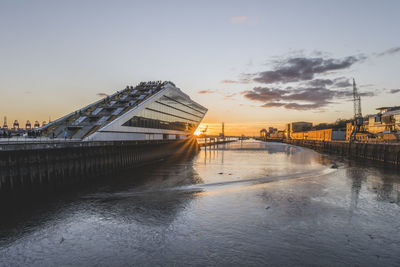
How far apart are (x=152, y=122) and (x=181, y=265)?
56.8m

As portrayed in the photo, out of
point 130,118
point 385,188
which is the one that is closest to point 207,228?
point 385,188

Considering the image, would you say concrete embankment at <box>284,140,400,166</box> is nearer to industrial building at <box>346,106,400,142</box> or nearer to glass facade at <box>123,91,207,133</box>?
industrial building at <box>346,106,400,142</box>

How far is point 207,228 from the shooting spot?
56.9ft

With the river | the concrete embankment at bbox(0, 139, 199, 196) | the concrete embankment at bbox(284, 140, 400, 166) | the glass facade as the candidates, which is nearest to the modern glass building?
the glass facade

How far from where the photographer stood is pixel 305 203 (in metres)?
23.2

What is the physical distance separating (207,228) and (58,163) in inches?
878

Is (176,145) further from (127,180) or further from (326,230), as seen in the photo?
(326,230)

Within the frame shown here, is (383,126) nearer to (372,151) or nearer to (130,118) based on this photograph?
(372,151)

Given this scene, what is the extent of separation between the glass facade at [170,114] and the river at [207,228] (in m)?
34.5

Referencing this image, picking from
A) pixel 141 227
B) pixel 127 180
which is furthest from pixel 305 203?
pixel 127 180

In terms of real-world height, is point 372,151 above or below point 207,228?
above

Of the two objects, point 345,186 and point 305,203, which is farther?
point 345,186

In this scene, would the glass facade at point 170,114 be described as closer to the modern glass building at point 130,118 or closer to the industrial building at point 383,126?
the modern glass building at point 130,118

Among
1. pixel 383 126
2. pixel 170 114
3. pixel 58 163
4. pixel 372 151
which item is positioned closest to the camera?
pixel 58 163
